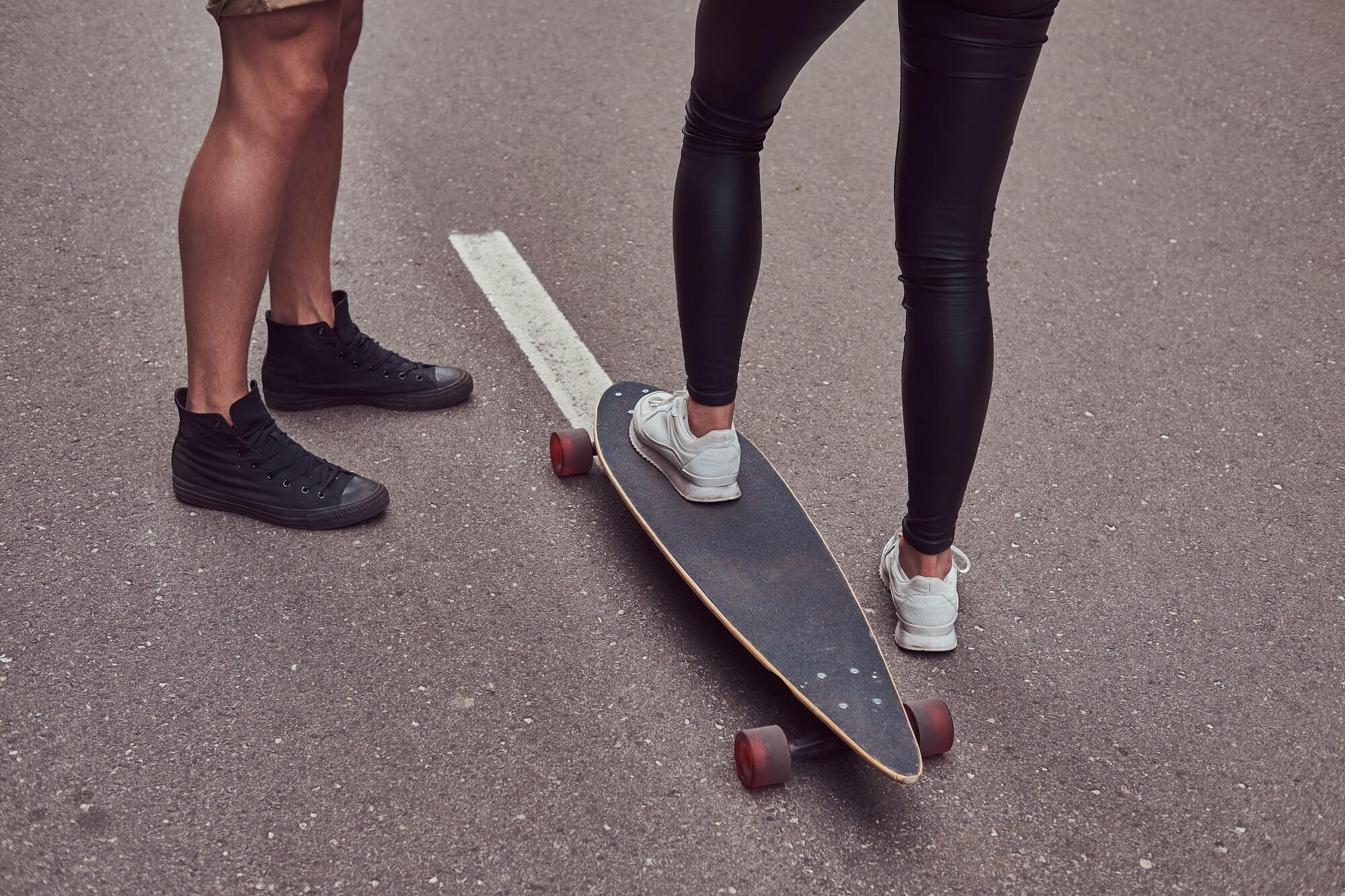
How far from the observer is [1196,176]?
14.8 feet

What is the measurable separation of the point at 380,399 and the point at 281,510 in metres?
0.52

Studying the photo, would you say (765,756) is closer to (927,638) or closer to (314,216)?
(927,638)

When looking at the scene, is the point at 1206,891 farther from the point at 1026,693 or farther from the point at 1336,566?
the point at 1336,566

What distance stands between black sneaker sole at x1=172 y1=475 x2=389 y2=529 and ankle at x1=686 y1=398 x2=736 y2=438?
0.72 m

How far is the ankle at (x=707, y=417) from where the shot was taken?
246 cm

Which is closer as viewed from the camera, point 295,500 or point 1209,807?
point 1209,807

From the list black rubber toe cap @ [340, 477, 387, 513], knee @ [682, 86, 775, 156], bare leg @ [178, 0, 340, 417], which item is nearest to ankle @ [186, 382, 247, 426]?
bare leg @ [178, 0, 340, 417]

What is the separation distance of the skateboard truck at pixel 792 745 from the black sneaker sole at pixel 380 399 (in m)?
1.31

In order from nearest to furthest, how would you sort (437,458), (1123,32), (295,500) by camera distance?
(295,500), (437,458), (1123,32)

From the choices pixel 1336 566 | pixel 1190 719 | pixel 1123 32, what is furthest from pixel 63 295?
pixel 1123 32

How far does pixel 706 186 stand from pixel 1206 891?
1.47m

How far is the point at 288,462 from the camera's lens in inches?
101

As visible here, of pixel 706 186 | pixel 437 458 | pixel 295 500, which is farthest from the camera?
pixel 437 458

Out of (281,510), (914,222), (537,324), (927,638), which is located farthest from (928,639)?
(537,324)
